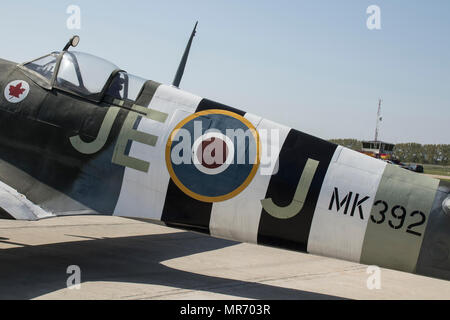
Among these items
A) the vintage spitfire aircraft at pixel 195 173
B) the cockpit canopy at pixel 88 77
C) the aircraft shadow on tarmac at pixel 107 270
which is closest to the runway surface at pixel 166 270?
the aircraft shadow on tarmac at pixel 107 270

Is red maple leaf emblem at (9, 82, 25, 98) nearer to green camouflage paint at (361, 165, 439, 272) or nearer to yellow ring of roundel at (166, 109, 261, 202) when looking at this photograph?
yellow ring of roundel at (166, 109, 261, 202)

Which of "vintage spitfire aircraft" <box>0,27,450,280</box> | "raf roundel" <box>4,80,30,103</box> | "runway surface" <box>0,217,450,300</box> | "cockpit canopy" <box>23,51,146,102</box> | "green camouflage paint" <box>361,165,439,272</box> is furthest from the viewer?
"raf roundel" <box>4,80,30,103</box>

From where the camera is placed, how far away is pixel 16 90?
725 cm

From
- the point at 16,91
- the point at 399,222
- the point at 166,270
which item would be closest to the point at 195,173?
the point at 166,270

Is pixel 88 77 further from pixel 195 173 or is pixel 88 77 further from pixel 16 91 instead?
pixel 195 173

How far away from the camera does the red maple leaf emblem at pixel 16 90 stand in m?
7.21

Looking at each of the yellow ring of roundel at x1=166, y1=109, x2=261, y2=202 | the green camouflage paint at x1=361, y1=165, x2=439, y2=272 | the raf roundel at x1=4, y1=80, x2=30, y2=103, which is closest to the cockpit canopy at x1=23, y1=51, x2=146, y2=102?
the raf roundel at x1=4, y1=80, x2=30, y2=103

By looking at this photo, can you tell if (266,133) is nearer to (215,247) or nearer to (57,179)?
(57,179)

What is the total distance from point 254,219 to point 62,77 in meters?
3.49

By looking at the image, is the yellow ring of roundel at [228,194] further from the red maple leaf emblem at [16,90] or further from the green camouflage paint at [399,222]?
the red maple leaf emblem at [16,90]

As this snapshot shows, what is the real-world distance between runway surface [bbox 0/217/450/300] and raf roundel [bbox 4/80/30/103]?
235 cm

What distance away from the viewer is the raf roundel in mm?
7184

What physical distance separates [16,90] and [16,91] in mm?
18

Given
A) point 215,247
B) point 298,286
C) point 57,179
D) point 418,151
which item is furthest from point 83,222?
point 418,151
